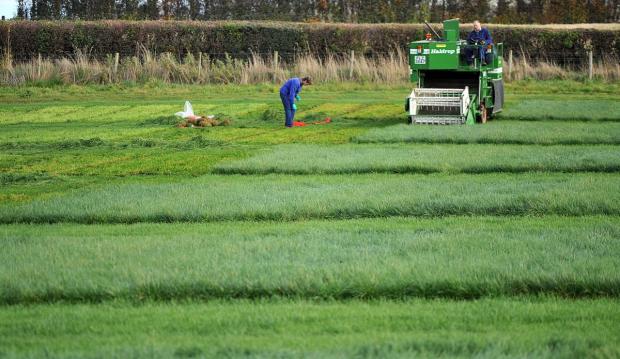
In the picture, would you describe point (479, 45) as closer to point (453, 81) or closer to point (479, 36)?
point (479, 36)

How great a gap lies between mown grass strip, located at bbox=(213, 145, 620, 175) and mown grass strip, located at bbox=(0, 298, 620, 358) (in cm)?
747

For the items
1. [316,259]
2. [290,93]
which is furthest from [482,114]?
[316,259]

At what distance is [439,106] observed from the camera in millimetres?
22438

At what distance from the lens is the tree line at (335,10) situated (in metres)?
56.8

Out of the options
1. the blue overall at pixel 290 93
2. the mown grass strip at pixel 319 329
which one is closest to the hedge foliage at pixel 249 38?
the blue overall at pixel 290 93

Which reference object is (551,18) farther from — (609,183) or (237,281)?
(237,281)

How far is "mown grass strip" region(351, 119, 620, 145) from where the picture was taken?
18.3m

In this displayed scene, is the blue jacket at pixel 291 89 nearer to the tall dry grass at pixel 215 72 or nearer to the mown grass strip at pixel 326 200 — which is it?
the mown grass strip at pixel 326 200

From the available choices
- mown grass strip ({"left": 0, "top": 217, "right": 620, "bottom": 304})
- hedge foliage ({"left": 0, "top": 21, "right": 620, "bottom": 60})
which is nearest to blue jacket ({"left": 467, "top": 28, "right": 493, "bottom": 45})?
mown grass strip ({"left": 0, "top": 217, "right": 620, "bottom": 304})

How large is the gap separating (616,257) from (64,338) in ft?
15.0

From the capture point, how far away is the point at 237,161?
15875 mm

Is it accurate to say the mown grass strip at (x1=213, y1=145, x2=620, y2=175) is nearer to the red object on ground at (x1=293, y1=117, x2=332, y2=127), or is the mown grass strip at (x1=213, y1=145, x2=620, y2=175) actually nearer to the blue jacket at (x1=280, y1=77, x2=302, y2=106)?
the blue jacket at (x1=280, y1=77, x2=302, y2=106)

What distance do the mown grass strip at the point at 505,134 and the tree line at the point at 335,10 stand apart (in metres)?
35.3

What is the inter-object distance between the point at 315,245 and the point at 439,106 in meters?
13.8
